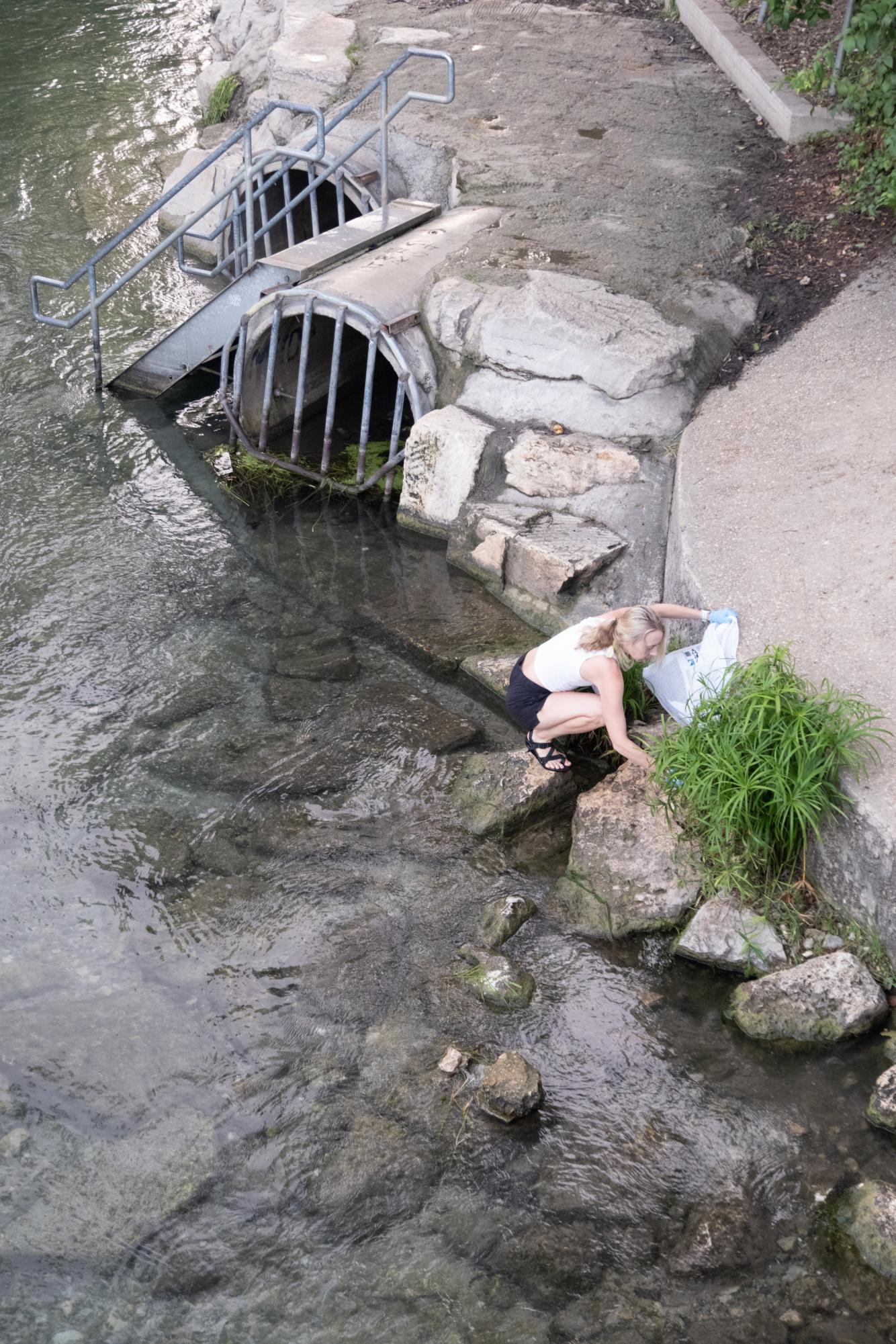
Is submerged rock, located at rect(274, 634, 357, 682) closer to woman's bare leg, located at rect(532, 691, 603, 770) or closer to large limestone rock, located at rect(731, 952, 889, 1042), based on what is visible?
woman's bare leg, located at rect(532, 691, 603, 770)

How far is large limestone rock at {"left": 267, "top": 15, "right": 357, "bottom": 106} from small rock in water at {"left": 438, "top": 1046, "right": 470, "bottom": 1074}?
9.32 m

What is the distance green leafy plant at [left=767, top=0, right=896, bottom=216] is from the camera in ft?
22.4

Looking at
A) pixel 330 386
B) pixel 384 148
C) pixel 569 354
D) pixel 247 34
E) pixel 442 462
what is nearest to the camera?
pixel 569 354

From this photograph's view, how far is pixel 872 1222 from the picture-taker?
4203mm

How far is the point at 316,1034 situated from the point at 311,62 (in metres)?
10.1

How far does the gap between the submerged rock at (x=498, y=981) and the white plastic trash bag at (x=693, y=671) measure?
1.45 m

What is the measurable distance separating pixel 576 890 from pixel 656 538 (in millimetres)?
2605

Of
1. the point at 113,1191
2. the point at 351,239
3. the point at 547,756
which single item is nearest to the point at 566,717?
the point at 547,756

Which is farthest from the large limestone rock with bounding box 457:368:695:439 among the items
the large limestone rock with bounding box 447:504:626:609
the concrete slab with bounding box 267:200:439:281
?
the concrete slab with bounding box 267:200:439:281

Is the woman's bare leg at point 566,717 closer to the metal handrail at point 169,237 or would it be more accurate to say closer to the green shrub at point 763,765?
the green shrub at point 763,765

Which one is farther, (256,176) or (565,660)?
(256,176)

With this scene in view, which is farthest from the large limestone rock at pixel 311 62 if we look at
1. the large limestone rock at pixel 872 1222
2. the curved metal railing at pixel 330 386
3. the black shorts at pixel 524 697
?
the large limestone rock at pixel 872 1222

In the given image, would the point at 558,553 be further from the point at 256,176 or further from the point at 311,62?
the point at 311,62

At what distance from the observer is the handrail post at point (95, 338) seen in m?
9.97
